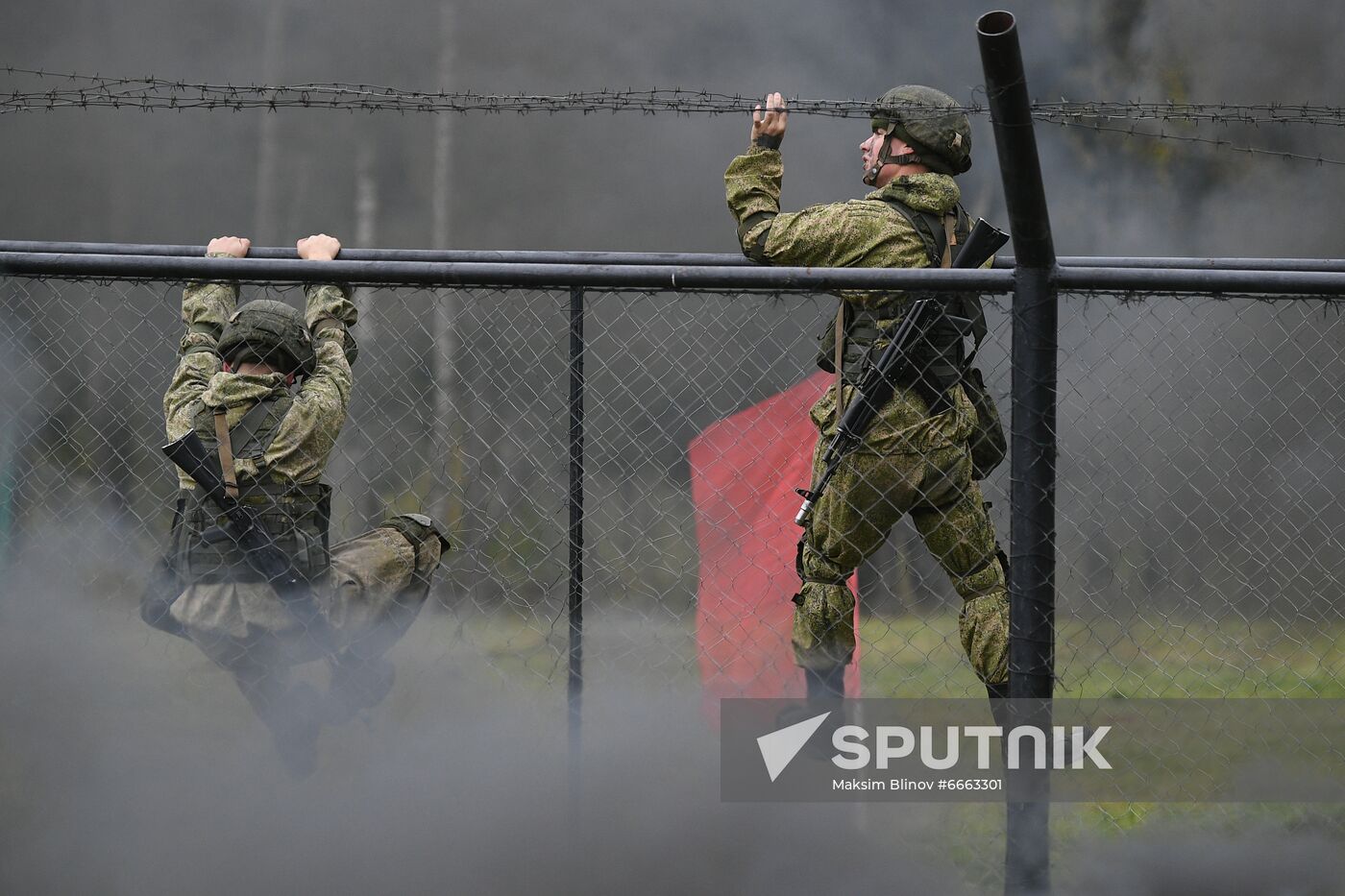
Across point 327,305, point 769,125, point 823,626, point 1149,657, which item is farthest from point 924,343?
point 1149,657

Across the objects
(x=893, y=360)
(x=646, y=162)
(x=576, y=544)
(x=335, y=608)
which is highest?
(x=646, y=162)

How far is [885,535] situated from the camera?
3482 millimetres

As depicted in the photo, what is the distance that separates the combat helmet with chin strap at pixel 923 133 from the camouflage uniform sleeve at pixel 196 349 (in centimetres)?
181

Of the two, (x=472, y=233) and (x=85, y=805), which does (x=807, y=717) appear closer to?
(x=85, y=805)

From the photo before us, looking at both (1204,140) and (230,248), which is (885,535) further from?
(230,248)

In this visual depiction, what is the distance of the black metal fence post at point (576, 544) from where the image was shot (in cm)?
336

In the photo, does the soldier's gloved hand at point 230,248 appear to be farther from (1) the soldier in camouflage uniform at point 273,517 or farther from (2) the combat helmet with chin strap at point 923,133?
(2) the combat helmet with chin strap at point 923,133

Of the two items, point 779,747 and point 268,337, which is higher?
point 268,337

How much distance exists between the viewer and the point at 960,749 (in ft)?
10.4

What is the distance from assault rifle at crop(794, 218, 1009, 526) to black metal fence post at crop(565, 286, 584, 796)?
0.62 metres

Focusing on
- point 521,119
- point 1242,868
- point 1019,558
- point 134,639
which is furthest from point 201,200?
point 1242,868

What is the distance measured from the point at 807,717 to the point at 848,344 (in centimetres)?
97

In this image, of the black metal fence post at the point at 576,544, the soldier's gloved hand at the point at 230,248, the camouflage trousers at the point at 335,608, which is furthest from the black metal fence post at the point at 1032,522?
the soldier's gloved hand at the point at 230,248

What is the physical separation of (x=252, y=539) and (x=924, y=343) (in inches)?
74.4
